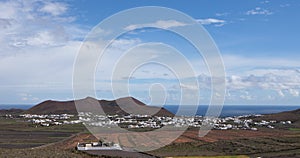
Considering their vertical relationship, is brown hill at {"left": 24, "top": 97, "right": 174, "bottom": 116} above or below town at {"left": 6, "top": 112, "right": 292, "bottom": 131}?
above

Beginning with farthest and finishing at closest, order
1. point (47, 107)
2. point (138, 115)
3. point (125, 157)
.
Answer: point (47, 107)
point (138, 115)
point (125, 157)

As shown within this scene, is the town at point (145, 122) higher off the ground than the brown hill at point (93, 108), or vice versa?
the brown hill at point (93, 108)

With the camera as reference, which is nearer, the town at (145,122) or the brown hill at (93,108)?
the town at (145,122)

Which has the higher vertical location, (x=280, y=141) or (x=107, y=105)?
(x=107, y=105)

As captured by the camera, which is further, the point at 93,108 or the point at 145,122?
the point at 93,108

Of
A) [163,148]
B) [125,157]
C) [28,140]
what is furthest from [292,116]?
[125,157]

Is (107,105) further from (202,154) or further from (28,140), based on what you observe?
(202,154)

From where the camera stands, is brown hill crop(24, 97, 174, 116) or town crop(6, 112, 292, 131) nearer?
town crop(6, 112, 292, 131)

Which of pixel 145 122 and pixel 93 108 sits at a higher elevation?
pixel 93 108
